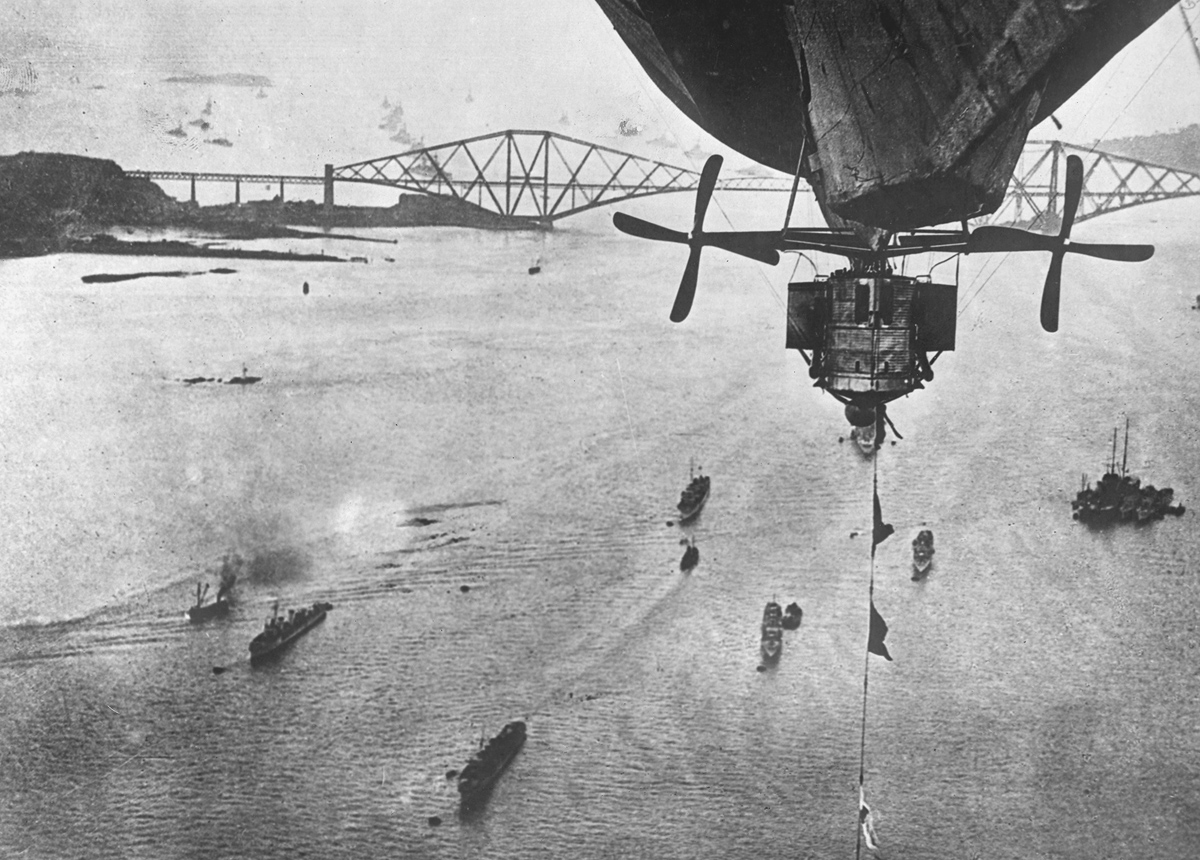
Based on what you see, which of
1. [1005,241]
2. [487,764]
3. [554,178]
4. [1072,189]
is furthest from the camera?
[554,178]

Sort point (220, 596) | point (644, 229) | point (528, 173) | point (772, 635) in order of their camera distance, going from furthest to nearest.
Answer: point (772, 635) < point (528, 173) < point (220, 596) < point (644, 229)

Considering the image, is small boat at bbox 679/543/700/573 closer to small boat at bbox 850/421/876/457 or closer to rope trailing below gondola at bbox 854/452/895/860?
rope trailing below gondola at bbox 854/452/895/860

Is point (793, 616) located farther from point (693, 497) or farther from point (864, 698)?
point (693, 497)

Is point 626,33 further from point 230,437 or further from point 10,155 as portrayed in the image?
point 230,437

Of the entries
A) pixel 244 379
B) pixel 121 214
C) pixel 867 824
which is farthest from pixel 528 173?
pixel 867 824

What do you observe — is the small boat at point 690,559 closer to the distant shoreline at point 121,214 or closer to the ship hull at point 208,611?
the distant shoreline at point 121,214
